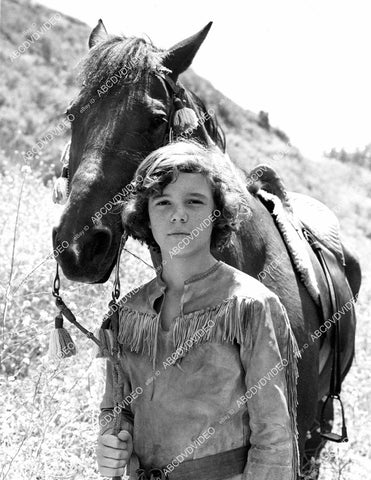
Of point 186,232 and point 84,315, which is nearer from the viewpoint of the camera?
point 186,232

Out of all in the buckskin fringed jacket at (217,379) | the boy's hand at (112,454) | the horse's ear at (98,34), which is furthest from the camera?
the horse's ear at (98,34)

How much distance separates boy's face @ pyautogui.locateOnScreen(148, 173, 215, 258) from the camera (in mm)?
1822

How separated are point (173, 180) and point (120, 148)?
0.55 metres

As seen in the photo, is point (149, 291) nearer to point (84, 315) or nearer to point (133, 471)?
point (133, 471)

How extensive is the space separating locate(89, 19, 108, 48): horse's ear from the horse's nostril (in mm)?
1136

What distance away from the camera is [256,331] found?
5.69ft

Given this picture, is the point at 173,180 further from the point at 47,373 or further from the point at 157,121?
the point at 47,373

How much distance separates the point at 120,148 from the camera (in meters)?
2.31

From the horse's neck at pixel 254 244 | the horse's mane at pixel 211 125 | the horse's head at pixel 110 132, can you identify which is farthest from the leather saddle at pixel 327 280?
the horse's head at pixel 110 132

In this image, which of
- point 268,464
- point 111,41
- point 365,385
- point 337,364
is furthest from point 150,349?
point 365,385

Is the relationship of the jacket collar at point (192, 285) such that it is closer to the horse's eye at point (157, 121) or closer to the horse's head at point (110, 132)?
the horse's head at point (110, 132)

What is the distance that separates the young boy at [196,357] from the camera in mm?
1731

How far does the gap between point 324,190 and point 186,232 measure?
70.1ft

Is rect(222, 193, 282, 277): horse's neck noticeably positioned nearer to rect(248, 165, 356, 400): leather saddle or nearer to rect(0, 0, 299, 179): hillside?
rect(248, 165, 356, 400): leather saddle
